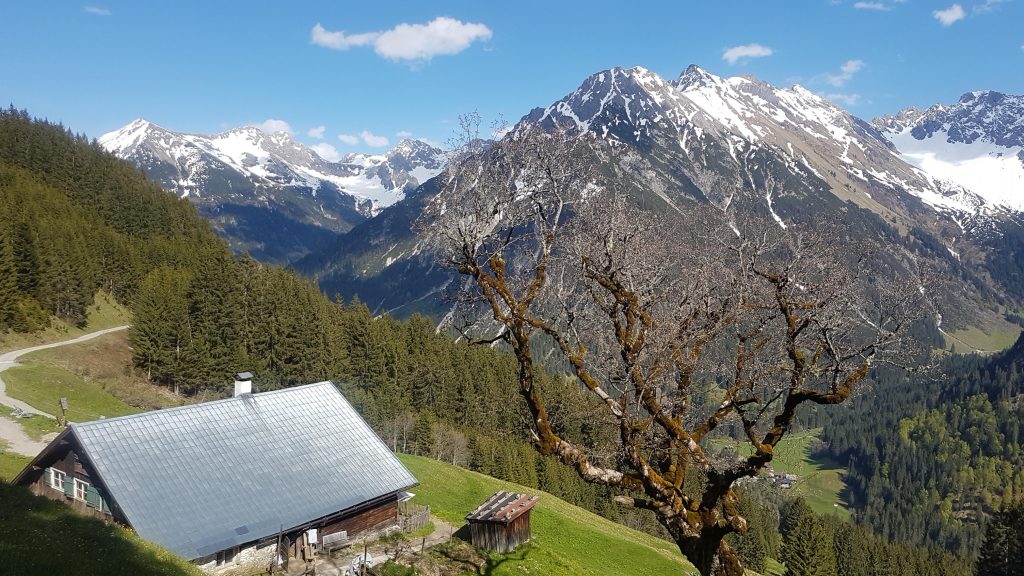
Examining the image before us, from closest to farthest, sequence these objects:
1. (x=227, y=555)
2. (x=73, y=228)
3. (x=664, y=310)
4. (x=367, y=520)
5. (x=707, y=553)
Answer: (x=707, y=553) < (x=664, y=310) < (x=227, y=555) < (x=367, y=520) < (x=73, y=228)

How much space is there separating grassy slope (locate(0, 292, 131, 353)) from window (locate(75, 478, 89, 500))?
39.9 metres

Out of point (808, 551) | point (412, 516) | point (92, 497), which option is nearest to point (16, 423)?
point (92, 497)

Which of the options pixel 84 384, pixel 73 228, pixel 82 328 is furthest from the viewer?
pixel 73 228

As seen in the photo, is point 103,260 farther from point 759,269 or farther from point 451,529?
point 759,269

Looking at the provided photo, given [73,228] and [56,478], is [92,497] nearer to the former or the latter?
[56,478]

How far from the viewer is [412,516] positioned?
36.2 meters

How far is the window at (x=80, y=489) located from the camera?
92.3 feet

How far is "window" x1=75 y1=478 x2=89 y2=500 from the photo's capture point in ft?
92.3

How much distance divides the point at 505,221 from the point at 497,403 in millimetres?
81351

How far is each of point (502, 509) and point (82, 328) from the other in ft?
212

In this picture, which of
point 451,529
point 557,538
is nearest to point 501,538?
point 451,529

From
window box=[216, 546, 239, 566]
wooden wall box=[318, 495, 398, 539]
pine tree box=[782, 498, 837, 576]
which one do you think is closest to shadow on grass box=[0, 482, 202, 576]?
window box=[216, 546, 239, 566]

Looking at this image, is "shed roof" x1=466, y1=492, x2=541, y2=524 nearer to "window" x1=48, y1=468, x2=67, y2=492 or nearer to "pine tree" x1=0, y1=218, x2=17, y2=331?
"window" x1=48, y1=468, x2=67, y2=492

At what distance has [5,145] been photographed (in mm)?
112062
